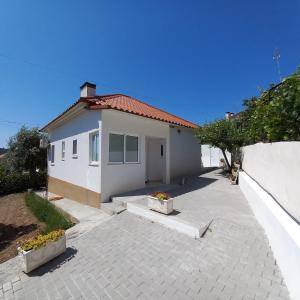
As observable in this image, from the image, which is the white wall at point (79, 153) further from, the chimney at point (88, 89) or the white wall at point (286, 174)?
the white wall at point (286, 174)

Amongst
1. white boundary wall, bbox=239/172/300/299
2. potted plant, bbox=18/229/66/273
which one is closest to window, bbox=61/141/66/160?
potted plant, bbox=18/229/66/273

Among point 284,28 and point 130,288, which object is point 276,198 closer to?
point 130,288

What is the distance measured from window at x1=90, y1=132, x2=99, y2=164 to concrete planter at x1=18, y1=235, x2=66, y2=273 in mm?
4483

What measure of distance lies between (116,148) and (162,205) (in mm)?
3719

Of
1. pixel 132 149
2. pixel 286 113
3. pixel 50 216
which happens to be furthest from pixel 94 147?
pixel 286 113

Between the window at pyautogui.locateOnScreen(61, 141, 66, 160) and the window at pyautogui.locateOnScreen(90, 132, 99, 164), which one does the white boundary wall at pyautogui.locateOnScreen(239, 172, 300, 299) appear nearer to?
the window at pyautogui.locateOnScreen(90, 132, 99, 164)

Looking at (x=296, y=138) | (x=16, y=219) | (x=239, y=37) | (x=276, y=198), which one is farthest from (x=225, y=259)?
(x=239, y=37)

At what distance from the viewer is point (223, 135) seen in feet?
45.7

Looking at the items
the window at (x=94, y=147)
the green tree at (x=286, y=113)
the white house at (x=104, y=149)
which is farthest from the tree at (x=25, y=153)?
the green tree at (x=286, y=113)

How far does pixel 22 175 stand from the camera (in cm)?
1773

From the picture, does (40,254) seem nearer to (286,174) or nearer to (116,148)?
(116,148)

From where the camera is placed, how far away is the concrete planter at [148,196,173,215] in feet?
21.5

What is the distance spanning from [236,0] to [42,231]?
1183cm

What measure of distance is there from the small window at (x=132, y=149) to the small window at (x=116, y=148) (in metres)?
0.32
